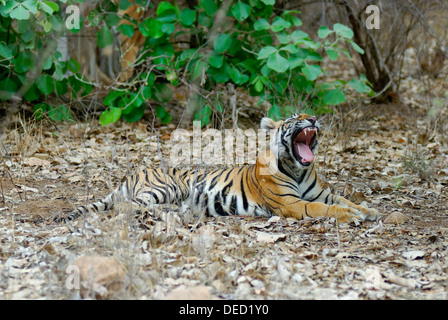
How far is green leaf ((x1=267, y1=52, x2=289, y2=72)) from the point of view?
634 cm

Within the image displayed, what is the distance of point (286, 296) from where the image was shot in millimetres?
2885

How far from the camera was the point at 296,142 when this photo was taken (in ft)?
15.4

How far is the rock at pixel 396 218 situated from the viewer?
420cm

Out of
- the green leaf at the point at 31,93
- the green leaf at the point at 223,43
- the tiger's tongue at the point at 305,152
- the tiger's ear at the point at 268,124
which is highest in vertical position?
the green leaf at the point at 223,43

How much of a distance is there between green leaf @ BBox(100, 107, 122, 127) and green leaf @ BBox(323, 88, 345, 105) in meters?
2.72

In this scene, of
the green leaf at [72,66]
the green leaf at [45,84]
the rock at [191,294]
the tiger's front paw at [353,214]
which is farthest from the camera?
the green leaf at [72,66]

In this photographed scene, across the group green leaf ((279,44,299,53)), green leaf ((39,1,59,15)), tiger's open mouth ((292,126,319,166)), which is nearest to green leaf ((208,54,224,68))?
green leaf ((279,44,299,53))

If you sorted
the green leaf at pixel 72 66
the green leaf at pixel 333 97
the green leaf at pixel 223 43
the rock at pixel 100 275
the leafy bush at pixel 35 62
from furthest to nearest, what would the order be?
the green leaf at pixel 72 66
the green leaf at pixel 223 43
the green leaf at pixel 333 97
the leafy bush at pixel 35 62
the rock at pixel 100 275

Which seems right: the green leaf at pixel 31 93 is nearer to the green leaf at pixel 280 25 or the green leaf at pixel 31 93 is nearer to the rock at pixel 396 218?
the green leaf at pixel 280 25

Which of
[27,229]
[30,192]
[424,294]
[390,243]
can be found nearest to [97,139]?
[30,192]

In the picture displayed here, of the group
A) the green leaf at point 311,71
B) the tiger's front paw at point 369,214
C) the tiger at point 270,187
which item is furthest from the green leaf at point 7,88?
the tiger's front paw at point 369,214

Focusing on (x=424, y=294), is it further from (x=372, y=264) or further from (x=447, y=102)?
(x=447, y=102)

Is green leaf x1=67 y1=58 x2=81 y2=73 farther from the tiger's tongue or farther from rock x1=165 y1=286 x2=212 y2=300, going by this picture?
rock x1=165 y1=286 x2=212 y2=300

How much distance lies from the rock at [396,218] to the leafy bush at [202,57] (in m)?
2.43
